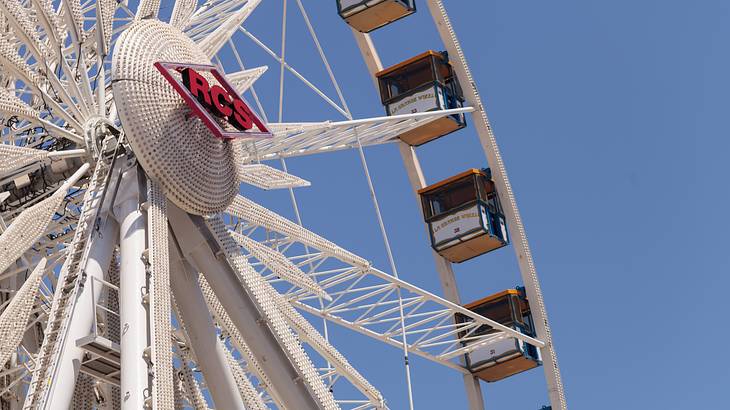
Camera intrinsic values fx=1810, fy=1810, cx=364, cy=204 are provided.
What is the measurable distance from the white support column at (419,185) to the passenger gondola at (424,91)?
0.27 meters

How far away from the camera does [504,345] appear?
31.5m

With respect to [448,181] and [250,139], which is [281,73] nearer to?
[448,181]

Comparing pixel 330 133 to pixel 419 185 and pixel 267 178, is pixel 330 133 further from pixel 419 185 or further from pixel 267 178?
pixel 419 185

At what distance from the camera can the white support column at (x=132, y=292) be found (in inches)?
763

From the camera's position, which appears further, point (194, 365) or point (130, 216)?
point (194, 365)

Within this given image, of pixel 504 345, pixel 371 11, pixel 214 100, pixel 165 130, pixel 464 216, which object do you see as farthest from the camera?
pixel 371 11

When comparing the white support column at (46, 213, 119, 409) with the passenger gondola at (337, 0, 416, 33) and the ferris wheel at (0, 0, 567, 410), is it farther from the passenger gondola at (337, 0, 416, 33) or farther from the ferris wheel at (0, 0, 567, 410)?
the passenger gondola at (337, 0, 416, 33)

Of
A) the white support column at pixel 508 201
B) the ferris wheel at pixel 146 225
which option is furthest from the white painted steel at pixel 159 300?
the white support column at pixel 508 201

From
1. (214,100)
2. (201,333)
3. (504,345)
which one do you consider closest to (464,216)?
(504,345)

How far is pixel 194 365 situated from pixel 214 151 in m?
3.63

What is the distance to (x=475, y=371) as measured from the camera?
31.7m

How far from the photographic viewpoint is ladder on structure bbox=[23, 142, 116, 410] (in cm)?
1959

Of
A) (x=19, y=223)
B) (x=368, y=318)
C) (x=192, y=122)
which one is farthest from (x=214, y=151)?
(x=368, y=318)

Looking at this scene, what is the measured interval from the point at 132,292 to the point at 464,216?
1296 cm
